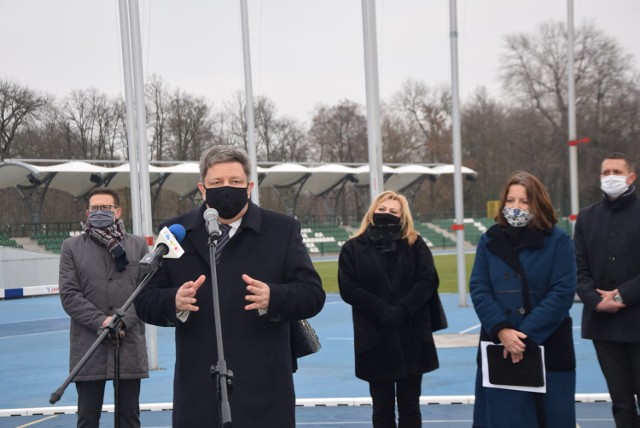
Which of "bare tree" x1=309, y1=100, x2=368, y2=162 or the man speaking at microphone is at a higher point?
"bare tree" x1=309, y1=100, x2=368, y2=162

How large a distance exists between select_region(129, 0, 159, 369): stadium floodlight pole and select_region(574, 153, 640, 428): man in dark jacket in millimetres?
6560

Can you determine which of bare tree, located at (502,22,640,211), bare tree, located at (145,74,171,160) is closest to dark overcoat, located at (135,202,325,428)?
bare tree, located at (145,74,171,160)

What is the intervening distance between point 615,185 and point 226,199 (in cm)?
355

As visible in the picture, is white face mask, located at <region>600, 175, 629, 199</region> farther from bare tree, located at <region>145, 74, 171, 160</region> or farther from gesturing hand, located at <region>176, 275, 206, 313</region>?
bare tree, located at <region>145, 74, 171, 160</region>

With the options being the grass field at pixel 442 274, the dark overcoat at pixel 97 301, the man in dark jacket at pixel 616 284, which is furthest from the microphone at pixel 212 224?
the grass field at pixel 442 274

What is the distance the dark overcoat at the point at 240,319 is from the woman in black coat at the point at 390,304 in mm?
2254

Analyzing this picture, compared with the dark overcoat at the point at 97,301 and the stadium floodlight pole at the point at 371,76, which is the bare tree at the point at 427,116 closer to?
the stadium floodlight pole at the point at 371,76

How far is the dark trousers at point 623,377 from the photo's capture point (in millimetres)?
6309

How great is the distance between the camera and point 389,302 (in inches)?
252

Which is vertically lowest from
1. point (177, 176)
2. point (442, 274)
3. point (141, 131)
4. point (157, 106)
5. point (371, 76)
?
point (442, 274)

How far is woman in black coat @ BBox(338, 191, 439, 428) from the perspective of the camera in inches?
247

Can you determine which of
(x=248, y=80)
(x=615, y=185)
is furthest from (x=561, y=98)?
(x=615, y=185)

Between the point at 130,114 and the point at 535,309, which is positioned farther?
the point at 130,114

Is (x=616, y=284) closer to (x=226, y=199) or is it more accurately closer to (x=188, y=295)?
(x=226, y=199)
